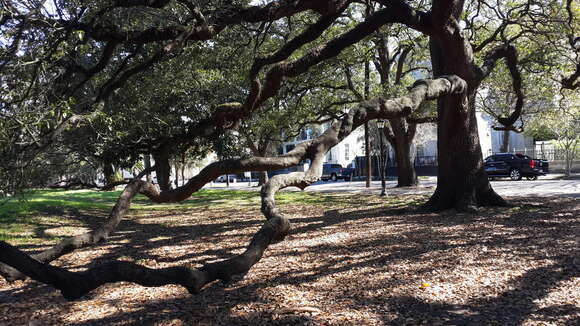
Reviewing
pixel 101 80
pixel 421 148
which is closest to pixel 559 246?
pixel 101 80

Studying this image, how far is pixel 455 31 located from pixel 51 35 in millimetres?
8869

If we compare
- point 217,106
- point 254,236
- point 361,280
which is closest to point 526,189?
point 217,106

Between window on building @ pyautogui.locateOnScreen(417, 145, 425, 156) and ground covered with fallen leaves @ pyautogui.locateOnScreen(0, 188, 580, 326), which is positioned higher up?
window on building @ pyautogui.locateOnScreen(417, 145, 425, 156)

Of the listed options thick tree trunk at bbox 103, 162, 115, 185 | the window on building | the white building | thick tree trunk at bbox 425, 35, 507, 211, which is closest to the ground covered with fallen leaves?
thick tree trunk at bbox 425, 35, 507, 211

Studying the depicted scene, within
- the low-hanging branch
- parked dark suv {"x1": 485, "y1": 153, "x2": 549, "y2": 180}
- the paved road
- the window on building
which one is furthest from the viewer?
the window on building

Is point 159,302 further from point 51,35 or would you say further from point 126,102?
point 126,102

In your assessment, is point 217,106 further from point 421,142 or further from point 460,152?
point 421,142

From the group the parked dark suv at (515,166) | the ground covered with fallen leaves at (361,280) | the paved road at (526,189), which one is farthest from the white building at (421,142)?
the ground covered with fallen leaves at (361,280)

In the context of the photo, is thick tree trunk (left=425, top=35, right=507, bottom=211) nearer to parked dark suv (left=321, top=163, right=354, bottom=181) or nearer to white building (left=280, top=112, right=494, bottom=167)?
white building (left=280, top=112, right=494, bottom=167)

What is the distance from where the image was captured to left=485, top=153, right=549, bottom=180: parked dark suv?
25.1 meters

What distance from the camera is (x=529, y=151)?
3509 centimetres

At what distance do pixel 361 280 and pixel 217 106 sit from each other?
5.15m

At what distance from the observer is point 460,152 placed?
11.5 meters

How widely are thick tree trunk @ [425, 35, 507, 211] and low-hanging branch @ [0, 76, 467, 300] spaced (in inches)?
83.5
